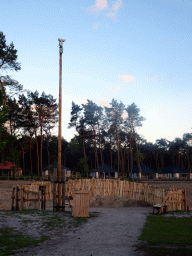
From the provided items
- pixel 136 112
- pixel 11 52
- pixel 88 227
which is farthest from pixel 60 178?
pixel 136 112

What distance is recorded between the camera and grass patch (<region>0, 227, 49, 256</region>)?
6.48 m

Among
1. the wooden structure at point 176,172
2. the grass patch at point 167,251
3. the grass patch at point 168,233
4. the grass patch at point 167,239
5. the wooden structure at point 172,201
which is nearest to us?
the grass patch at point 167,251

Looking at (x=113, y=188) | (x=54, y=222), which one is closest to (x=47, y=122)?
(x=113, y=188)

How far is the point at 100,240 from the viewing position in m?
7.58

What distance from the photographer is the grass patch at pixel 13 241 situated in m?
6.48

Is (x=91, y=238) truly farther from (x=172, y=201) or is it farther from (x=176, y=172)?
(x=176, y=172)

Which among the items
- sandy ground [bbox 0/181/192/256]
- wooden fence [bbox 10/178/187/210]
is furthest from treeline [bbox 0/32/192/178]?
sandy ground [bbox 0/181/192/256]

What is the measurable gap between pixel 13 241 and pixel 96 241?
6.78 feet

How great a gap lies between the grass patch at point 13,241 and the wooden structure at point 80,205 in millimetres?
3842

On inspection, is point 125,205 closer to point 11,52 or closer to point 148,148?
point 11,52

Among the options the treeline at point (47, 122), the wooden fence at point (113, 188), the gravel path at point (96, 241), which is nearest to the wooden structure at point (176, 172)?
the treeline at point (47, 122)

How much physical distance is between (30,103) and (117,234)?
1720 inches

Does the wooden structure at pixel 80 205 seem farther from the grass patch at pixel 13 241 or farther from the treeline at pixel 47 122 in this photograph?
the treeline at pixel 47 122

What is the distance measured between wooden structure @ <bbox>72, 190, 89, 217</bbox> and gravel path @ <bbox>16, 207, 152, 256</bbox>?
1.66 meters
